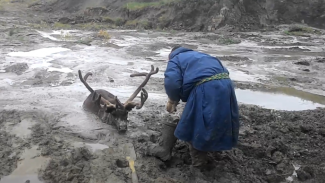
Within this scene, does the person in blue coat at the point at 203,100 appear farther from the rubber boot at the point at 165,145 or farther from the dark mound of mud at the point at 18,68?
the dark mound of mud at the point at 18,68

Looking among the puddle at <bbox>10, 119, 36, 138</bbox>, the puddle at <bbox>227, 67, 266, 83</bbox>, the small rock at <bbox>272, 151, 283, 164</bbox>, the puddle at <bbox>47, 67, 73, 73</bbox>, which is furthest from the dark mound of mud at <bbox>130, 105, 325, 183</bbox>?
the puddle at <bbox>47, 67, 73, 73</bbox>

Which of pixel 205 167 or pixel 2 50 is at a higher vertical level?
pixel 205 167

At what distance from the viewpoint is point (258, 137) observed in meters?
6.36

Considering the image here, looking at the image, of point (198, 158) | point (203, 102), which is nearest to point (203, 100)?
point (203, 102)

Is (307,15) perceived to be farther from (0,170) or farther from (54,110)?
(0,170)

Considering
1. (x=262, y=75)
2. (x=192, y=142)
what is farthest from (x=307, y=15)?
(x=192, y=142)

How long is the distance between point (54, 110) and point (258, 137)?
386cm

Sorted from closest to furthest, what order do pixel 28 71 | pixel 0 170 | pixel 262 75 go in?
1. pixel 0 170
2. pixel 28 71
3. pixel 262 75

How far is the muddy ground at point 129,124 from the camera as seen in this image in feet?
16.7

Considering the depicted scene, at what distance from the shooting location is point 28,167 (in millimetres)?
5121

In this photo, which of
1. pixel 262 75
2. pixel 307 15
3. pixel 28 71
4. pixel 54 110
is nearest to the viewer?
pixel 54 110

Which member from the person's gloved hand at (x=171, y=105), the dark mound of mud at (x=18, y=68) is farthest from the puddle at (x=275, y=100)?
the dark mound of mud at (x=18, y=68)

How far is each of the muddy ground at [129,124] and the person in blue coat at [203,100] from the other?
643mm

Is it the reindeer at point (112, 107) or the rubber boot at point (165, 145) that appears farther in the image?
the reindeer at point (112, 107)
